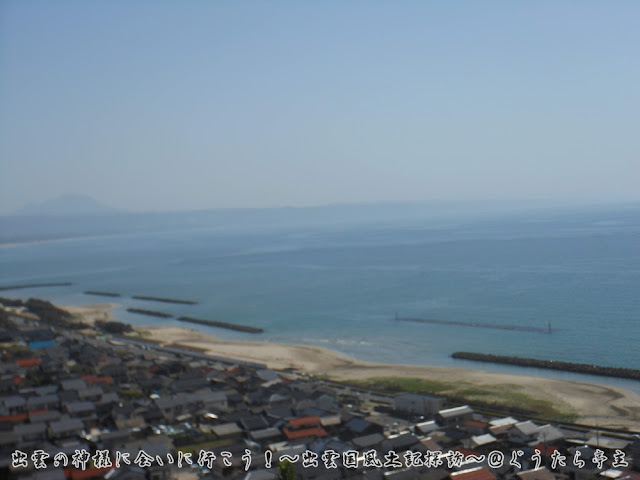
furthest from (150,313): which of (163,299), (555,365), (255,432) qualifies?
(555,365)

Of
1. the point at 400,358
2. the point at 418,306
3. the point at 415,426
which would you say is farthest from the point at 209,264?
the point at 415,426

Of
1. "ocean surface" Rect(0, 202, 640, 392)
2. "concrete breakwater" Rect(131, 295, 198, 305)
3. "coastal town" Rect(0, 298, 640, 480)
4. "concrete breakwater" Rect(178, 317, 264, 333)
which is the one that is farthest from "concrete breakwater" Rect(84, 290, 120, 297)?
"coastal town" Rect(0, 298, 640, 480)

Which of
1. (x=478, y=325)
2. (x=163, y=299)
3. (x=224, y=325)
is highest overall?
(x=478, y=325)

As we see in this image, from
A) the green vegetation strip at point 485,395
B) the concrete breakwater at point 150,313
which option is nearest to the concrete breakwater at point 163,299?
the concrete breakwater at point 150,313

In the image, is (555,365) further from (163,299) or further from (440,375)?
(163,299)

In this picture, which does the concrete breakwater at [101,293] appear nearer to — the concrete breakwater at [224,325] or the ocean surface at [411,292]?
the ocean surface at [411,292]

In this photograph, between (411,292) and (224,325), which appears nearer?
(224,325)

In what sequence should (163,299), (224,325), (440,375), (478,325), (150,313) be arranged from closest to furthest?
(440,375), (478,325), (224,325), (150,313), (163,299)
